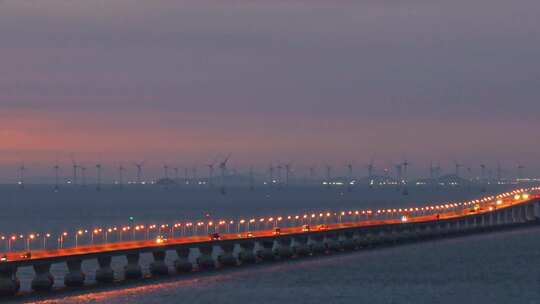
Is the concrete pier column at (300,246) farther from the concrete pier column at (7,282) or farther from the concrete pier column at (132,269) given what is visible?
the concrete pier column at (7,282)

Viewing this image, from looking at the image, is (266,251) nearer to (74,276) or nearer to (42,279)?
(74,276)

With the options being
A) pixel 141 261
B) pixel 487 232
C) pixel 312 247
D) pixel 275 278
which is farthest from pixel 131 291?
pixel 487 232

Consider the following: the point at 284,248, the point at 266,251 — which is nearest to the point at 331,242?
the point at 284,248

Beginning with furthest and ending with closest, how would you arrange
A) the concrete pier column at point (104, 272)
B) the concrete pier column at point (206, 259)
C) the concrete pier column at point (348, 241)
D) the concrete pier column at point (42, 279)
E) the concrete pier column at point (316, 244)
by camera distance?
1. the concrete pier column at point (348, 241)
2. the concrete pier column at point (316, 244)
3. the concrete pier column at point (206, 259)
4. the concrete pier column at point (104, 272)
5. the concrete pier column at point (42, 279)

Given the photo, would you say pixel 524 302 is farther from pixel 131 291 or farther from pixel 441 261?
pixel 441 261

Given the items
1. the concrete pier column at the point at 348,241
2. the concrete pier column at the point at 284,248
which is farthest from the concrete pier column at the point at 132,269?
the concrete pier column at the point at 348,241
